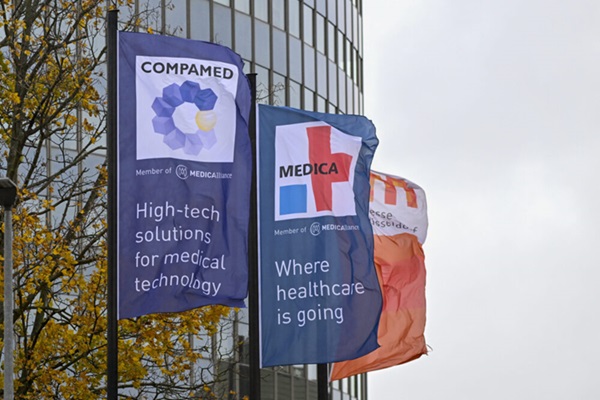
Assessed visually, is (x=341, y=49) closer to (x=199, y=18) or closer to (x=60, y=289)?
(x=199, y=18)

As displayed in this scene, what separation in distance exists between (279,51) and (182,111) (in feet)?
94.9

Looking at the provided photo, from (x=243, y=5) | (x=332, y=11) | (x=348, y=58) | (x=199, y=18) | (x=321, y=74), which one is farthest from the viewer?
(x=348, y=58)

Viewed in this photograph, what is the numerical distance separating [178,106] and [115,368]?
3.26 m

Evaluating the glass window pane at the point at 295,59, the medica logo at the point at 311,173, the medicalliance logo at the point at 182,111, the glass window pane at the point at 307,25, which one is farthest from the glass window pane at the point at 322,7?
the medicalliance logo at the point at 182,111

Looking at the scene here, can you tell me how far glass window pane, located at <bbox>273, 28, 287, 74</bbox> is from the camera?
46.9 metres

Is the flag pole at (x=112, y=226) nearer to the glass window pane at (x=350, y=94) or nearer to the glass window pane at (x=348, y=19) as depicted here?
the glass window pane at (x=350, y=94)

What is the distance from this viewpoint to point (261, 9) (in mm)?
46594

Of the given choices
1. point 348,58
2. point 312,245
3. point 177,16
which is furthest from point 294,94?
point 312,245

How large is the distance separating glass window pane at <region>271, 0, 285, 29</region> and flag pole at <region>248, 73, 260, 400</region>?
2672 cm

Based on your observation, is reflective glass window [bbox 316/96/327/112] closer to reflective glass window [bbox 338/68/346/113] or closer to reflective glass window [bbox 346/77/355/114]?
reflective glass window [bbox 338/68/346/113]

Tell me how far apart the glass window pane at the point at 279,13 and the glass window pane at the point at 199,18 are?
13.8ft

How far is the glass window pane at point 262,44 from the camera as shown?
45.8 m

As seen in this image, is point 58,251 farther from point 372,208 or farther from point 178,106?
point 372,208

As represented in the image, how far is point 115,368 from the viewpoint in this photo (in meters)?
17.5
